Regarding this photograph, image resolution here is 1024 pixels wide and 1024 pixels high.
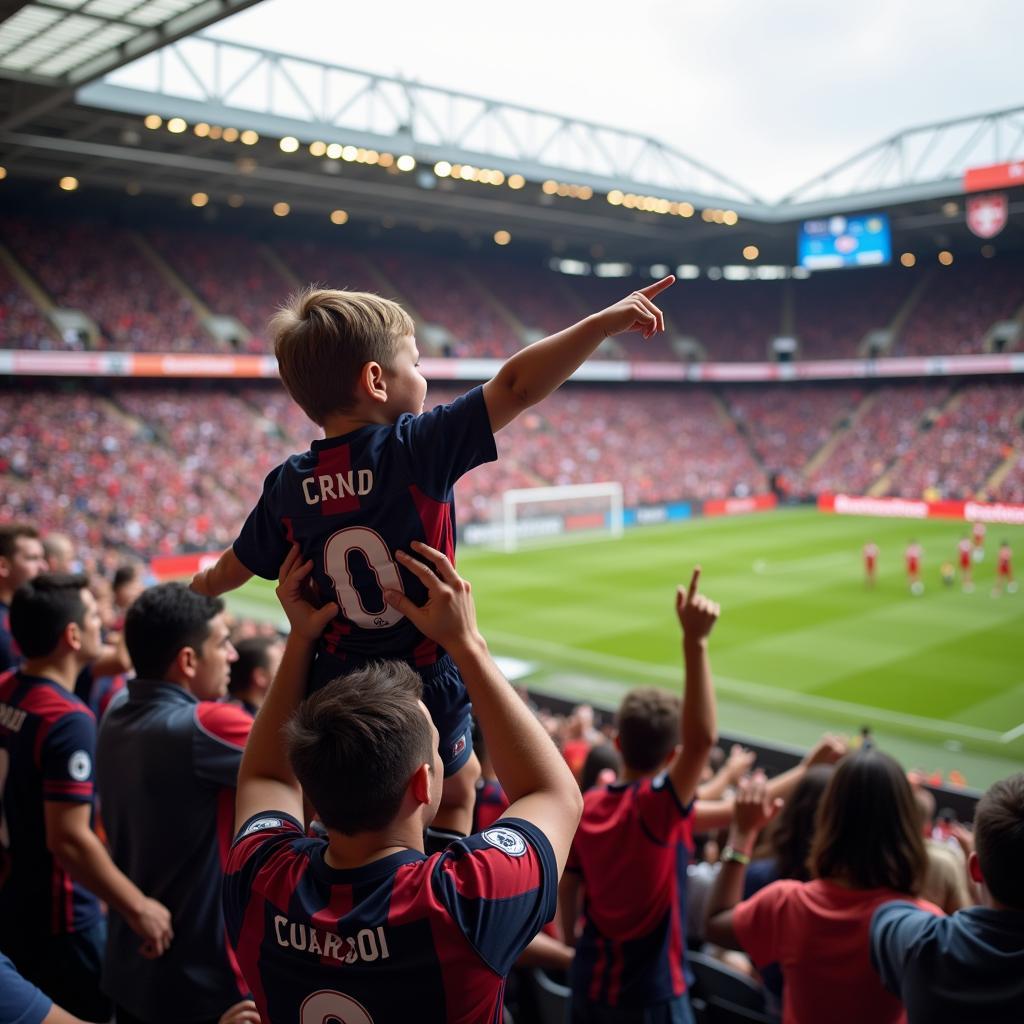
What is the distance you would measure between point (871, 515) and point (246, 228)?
28.0m

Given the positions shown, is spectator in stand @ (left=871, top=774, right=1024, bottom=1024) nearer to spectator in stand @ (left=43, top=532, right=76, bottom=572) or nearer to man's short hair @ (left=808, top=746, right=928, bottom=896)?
man's short hair @ (left=808, top=746, right=928, bottom=896)

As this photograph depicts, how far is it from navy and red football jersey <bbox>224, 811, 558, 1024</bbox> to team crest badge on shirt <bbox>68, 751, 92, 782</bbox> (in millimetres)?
1910

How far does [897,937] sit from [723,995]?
1821 millimetres

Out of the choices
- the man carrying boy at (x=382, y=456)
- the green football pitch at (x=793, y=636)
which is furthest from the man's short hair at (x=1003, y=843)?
the green football pitch at (x=793, y=636)

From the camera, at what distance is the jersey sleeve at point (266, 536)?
2.56m

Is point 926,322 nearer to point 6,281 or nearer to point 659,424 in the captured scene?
point 659,424

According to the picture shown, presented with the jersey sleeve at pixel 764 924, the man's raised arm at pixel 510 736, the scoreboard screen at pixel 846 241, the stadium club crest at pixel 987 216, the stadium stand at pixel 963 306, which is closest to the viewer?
the man's raised arm at pixel 510 736

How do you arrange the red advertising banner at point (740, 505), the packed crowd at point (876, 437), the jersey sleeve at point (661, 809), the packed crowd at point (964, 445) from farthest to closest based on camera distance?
the packed crowd at point (876, 437)
the red advertising banner at point (740, 505)
the packed crowd at point (964, 445)
the jersey sleeve at point (661, 809)

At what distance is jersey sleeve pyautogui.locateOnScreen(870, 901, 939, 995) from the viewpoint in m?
2.43

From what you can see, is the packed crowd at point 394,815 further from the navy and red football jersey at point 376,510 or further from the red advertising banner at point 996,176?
the red advertising banner at point 996,176

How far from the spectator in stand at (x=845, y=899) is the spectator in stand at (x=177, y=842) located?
167 centimetres

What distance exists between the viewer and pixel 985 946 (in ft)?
7.47

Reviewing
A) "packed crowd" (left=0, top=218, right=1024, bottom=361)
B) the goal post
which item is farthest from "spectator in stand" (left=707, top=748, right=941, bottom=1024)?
the goal post

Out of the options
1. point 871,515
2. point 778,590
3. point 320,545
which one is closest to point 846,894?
point 320,545
